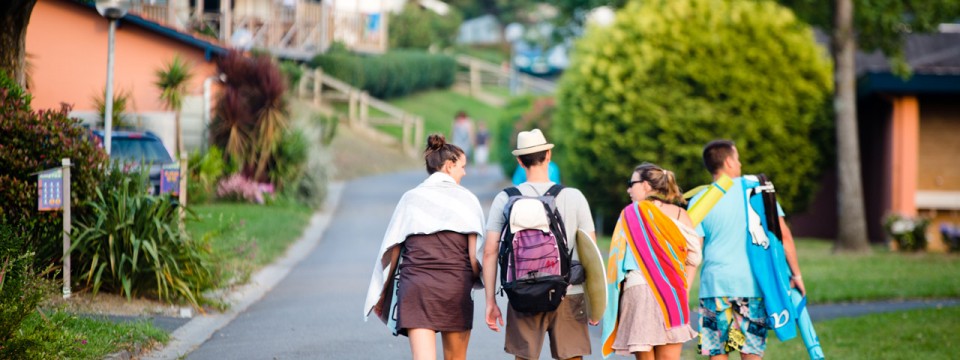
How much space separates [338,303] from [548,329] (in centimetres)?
561

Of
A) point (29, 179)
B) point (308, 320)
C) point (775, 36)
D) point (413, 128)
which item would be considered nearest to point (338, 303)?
point (308, 320)

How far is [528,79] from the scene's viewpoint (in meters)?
55.2

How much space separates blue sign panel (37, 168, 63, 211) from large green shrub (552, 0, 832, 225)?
1167 cm

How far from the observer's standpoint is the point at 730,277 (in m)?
7.41

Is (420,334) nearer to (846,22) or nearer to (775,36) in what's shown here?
(846,22)

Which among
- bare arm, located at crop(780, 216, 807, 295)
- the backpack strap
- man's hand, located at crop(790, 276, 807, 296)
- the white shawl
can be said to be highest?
the backpack strap

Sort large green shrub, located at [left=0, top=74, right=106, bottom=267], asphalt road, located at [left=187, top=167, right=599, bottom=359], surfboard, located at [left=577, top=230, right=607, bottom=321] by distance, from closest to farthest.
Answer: surfboard, located at [left=577, top=230, right=607, bottom=321], asphalt road, located at [left=187, top=167, right=599, bottom=359], large green shrub, located at [left=0, top=74, right=106, bottom=267]

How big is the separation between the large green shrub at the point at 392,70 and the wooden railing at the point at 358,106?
1.53 feet

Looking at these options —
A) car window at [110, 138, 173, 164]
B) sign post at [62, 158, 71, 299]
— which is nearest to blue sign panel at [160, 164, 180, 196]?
sign post at [62, 158, 71, 299]

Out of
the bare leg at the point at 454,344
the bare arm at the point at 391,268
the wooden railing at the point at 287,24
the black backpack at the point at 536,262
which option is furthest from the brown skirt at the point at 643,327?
the wooden railing at the point at 287,24

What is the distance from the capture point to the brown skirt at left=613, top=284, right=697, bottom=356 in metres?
6.93

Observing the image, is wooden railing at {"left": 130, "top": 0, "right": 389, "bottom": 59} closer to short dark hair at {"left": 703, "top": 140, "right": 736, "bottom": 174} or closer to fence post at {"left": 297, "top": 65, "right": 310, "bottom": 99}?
fence post at {"left": 297, "top": 65, "right": 310, "bottom": 99}

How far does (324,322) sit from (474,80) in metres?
40.3

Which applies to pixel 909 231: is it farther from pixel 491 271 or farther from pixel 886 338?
pixel 491 271
